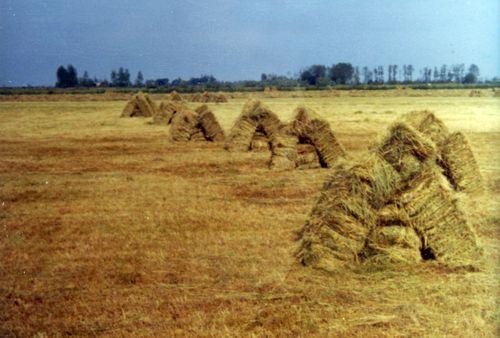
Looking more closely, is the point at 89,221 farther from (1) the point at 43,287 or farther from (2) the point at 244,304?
(2) the point at 244,304

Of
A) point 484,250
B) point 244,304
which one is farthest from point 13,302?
point 484,250

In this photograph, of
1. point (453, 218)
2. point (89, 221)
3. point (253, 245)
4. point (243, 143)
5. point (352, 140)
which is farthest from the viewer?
point (352, 140)

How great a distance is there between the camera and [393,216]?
8266 mm

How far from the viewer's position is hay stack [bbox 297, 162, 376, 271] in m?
8.09

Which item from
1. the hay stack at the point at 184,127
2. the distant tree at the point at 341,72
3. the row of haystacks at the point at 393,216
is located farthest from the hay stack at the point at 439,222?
the distant tree at the point at 341,72

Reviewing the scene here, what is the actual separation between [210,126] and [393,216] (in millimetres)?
17198

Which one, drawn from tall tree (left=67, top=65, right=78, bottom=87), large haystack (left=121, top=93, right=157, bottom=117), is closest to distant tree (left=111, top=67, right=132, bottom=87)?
tall tree (left=67, top=65, right=78, bottom=87)

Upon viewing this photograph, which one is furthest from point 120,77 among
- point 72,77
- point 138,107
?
point 138,107

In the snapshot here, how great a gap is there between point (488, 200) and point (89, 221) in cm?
779

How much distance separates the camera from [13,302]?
7.00 metres

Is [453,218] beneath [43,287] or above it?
above

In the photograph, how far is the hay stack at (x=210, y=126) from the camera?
81.5ft

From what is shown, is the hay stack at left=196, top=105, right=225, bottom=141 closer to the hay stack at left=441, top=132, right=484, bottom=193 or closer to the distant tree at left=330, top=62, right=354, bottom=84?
the hay stack at left=441, top=132, right=484, bottom=193

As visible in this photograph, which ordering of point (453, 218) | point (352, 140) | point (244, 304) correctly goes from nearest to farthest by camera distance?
point (244, 304)
point (453, 218)
point (352, 140)
